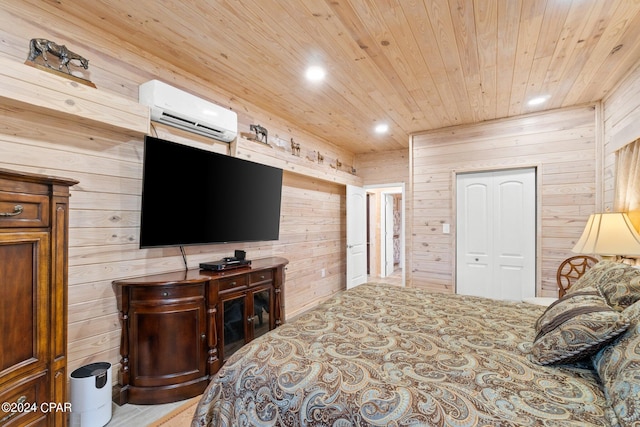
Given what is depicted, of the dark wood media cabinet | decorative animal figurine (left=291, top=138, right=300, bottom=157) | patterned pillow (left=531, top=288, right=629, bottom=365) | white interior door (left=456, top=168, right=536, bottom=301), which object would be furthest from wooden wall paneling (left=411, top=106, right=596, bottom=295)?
the dark wood media cabinet

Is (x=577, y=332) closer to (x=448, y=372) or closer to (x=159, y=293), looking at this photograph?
(x=448, y=372)

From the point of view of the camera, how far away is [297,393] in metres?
1.08

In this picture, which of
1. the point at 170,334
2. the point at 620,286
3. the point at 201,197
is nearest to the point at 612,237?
the point at 620,286

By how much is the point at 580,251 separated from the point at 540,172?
1.41 meters

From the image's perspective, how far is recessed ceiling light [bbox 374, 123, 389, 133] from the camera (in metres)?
3.99

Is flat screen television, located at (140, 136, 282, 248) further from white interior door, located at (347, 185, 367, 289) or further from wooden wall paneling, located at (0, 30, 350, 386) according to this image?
white interior door, located at (347, 185, 367, 289)

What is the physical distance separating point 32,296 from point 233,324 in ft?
4.68

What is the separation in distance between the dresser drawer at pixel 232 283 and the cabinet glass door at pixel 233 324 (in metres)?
0.11

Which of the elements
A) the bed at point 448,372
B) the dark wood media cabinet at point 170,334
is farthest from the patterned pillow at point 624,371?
the dark wood media cabinet at point 170,334

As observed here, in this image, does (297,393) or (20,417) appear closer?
(297,393)

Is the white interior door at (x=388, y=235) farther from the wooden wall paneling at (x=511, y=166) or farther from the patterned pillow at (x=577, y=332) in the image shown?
the patterned pillow at (x=577, y=332)

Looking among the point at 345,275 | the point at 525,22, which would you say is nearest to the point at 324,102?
the point at 525,22

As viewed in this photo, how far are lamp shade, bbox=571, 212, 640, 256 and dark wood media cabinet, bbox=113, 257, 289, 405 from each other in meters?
2.94

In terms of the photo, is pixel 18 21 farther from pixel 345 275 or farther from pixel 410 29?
pixel 345 275
